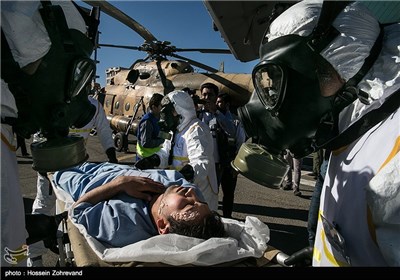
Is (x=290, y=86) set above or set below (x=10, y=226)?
above

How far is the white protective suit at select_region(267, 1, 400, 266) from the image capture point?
0.85 meters

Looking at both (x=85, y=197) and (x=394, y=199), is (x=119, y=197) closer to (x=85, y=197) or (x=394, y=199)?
(x=85, y=197)

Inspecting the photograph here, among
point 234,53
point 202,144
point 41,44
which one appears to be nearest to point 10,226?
point 41,44

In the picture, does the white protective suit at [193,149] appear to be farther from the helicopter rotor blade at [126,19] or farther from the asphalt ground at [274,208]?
the helicopter rotor blade at [126,19]

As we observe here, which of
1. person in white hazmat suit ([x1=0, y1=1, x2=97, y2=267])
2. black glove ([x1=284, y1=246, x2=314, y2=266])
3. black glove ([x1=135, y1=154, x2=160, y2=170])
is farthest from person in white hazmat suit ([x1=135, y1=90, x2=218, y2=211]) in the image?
person in white hazmat suit ([x1=0, y1=1, x2=97, y2=267])

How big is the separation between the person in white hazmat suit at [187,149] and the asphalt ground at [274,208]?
4.54 ft

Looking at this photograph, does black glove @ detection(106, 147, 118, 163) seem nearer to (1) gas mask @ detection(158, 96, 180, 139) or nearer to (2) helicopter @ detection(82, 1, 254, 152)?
(1) gas mask @ detection(158, 96, 180, 139)

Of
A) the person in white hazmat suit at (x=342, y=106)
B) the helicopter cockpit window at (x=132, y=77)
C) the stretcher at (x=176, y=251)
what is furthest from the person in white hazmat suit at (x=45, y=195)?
the helicopter cockpit window at (x=132, y=77)

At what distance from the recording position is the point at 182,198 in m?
2.32

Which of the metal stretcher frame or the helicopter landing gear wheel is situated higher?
the metal stretcher frame

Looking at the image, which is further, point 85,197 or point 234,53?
point 234,53

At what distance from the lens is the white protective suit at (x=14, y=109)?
3.65ft

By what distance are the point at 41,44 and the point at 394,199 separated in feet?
4.49

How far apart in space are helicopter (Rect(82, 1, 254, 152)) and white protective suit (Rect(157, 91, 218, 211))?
15.3ft
